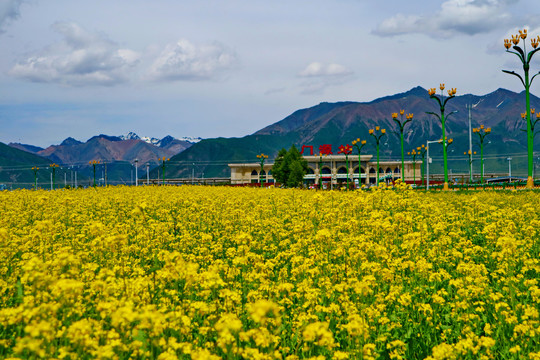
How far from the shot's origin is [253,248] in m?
9.28

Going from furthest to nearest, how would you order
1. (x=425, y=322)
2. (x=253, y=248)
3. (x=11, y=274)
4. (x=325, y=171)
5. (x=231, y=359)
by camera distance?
(x=325, y=171)
(x=253, y=248)
(x=11, y=274)
(x=425, y=322)
(x=231, y=359)

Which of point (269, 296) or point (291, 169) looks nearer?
point (269, 296)

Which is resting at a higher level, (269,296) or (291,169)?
(291,169)

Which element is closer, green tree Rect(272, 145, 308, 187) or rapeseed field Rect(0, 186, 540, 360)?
rapeseed field Rect(0, 186, 540, 360)

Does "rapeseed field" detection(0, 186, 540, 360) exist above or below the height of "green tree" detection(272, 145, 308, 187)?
below

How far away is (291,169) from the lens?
69.2 meters

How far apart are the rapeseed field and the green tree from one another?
57.6 meters

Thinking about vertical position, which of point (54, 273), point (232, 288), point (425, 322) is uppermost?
point (54, 273)

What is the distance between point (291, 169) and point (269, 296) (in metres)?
63.7

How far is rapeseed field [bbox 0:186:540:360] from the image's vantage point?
3869 millimetres

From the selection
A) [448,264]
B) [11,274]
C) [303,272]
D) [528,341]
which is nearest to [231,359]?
[303,272]

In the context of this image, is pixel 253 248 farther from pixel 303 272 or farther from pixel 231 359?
pixel 231 359

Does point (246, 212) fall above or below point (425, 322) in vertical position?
above

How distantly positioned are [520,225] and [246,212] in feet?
23.9
